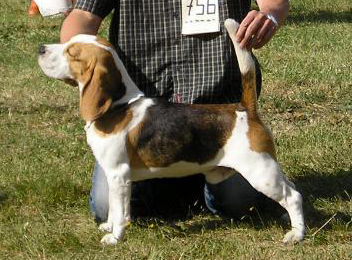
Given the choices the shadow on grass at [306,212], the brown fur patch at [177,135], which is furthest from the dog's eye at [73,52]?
the shadow on grass at [306,212]

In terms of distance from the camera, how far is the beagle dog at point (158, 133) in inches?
148

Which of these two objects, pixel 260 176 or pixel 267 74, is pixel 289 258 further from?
pixel 267 74

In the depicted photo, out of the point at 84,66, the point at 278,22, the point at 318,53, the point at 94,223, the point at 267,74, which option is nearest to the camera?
the point at 84,66

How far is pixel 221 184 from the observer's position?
449 centimetres

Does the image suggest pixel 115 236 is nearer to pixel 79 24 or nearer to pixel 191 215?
pixel 191 215

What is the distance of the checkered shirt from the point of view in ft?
14.5

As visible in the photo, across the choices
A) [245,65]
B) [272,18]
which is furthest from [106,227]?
[272,18]

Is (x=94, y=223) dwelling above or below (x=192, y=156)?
below

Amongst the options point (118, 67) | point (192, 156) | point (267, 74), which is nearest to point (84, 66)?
point (118, 67)

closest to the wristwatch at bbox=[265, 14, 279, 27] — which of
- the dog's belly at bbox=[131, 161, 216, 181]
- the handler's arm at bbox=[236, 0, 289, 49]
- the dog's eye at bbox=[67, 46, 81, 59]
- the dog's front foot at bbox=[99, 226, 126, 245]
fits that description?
the handler's arm at bbox=[236, 0, 289, 49]

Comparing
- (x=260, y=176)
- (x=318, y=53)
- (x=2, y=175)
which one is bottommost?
(x=318, y=53)

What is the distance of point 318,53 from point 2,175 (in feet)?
15.6

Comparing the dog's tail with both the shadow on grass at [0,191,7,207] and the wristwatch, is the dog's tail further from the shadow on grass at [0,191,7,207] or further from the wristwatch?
the shadow on grass at [0,191,7,207]

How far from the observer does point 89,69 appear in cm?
370
